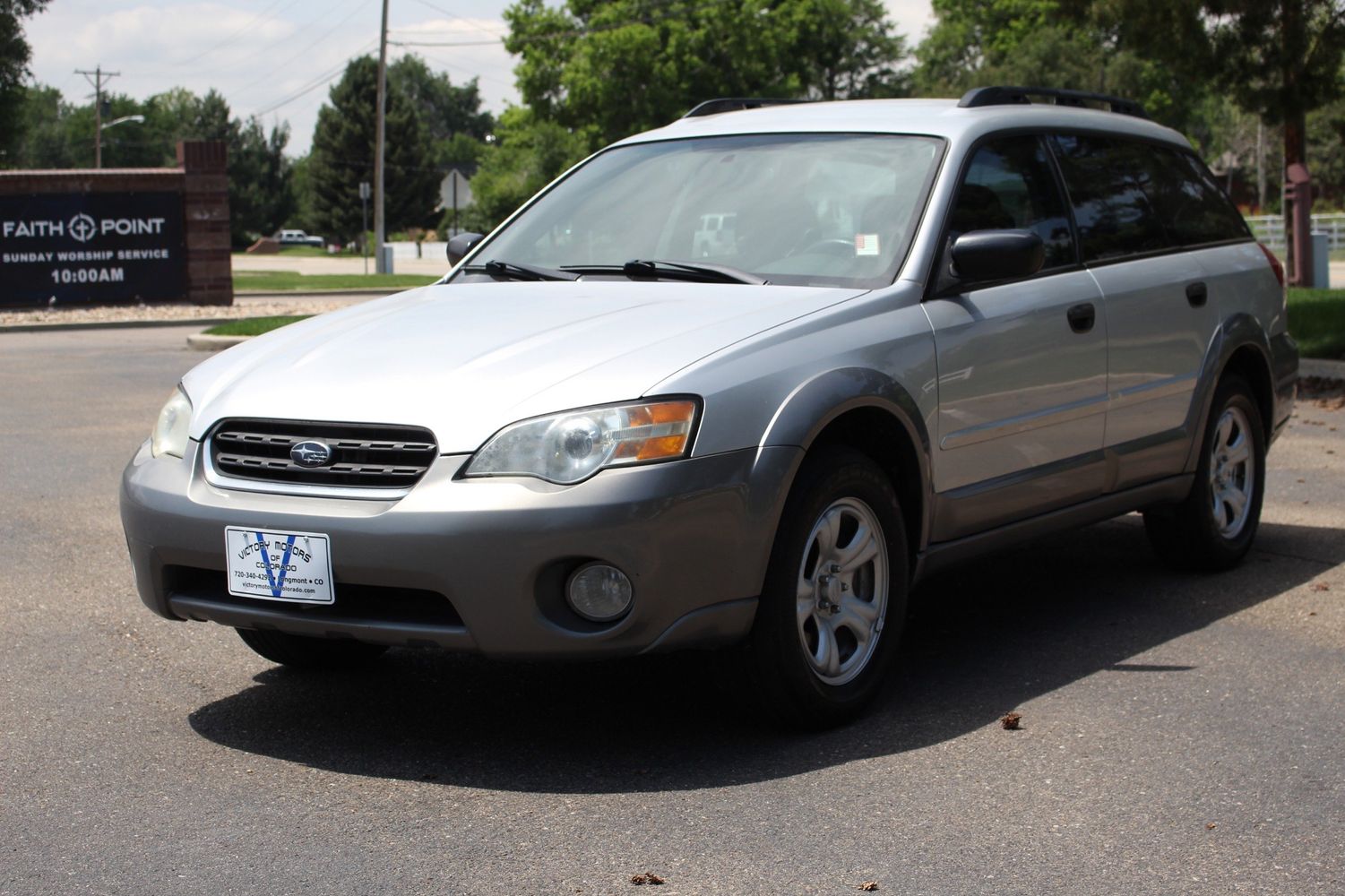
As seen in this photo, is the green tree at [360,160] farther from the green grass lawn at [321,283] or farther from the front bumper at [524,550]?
the front bumper at [524,550]

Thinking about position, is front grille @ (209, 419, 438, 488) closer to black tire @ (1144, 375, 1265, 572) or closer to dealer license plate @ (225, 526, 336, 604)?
dealer license plate @ (225, 526, 336, 604)

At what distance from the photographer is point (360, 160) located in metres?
93.8

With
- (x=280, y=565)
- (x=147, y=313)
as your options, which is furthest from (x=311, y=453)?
(x=147, y=313)

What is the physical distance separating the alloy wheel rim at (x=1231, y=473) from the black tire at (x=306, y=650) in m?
3.29

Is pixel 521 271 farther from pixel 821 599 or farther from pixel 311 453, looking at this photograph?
pixel 821 599

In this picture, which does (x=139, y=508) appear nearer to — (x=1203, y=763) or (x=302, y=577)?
(x=302, y=577)

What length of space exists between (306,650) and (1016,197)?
2.71 m

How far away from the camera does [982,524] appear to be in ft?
17.1

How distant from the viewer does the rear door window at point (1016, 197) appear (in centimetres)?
534

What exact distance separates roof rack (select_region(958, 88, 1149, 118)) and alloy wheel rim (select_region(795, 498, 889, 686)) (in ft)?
5.50

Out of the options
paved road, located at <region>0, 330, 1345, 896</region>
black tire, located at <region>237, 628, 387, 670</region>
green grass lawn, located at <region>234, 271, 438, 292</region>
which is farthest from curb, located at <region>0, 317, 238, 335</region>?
black tire, located at <region>237, 628, 387, 670</region>

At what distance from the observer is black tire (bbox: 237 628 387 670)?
5.15m

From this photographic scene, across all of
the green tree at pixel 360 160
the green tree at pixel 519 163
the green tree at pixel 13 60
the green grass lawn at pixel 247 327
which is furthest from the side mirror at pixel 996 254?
the green tree at pixel 360 160

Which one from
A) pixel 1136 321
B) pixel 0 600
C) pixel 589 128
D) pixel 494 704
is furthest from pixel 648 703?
pixel 589 128
